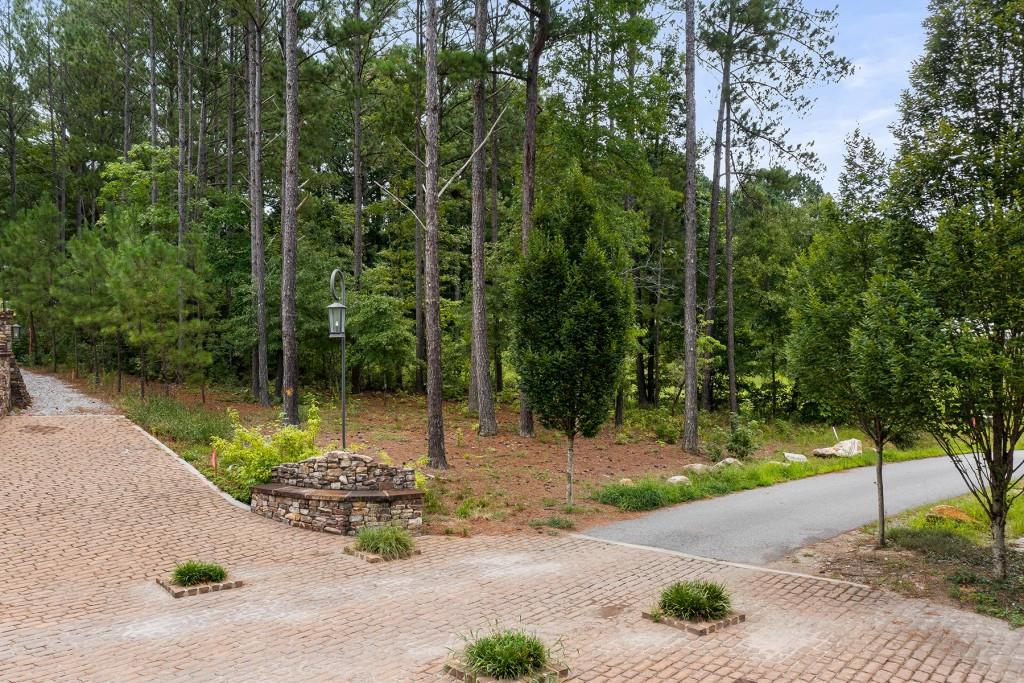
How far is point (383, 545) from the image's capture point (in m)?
9.77

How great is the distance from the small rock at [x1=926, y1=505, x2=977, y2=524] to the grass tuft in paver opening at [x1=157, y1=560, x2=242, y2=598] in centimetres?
1165

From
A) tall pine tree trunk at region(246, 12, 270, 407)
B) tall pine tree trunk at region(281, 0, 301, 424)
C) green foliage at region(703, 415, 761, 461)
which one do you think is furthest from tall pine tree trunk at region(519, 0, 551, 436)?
tall pine tree trunk at region(246, 12, 270, 407)

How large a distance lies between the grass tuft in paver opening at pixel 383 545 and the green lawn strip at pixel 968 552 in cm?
715

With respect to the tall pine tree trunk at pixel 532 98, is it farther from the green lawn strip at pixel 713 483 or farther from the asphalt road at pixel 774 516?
the asphalt road at pixel 774 516

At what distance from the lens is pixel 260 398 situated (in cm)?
2392

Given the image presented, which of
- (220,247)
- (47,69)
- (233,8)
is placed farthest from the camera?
(47,69)

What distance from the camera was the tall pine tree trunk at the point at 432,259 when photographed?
46.3 ft

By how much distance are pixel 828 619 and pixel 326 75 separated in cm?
2238

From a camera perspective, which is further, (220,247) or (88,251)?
(220,247)

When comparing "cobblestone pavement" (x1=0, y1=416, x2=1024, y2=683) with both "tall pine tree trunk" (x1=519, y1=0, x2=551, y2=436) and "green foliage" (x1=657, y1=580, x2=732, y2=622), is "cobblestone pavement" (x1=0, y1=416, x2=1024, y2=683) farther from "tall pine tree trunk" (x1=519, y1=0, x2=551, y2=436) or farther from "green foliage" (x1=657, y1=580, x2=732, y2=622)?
"tall pine tree trunk" (x1=519, y1=0, x2=551, y2=436)

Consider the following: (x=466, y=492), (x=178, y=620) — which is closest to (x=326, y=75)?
(x=466, y=492)

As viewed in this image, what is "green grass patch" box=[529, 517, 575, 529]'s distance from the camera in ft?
38.2

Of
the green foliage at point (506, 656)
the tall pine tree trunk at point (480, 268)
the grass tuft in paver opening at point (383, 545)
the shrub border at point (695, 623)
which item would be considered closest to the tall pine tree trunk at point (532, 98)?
the tall pine tree trunk at point (480, 268)

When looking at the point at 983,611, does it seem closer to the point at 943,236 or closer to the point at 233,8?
the point at 943,236
